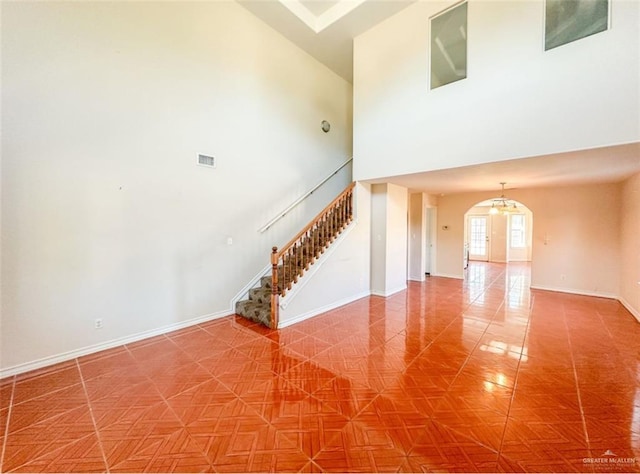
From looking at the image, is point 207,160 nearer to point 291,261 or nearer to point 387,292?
point 291,261

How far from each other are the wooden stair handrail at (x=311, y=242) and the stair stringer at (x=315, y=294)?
3.8 inches

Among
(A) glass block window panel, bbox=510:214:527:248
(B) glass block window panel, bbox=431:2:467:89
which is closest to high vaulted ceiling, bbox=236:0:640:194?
(B) glass block window panel, bbox=431:2:467:89

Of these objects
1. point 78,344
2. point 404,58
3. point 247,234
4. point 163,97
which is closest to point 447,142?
point 404,58

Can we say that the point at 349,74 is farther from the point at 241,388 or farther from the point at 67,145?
the point at 241,388

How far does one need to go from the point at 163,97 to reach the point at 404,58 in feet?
14.4

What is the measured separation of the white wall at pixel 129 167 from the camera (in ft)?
9.27

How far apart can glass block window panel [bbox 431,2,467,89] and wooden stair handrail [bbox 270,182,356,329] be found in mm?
2545

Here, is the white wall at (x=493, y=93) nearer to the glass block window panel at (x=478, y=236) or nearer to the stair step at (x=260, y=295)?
the stair step at (x=260, y=295)

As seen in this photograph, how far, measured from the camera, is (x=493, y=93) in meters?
3.89

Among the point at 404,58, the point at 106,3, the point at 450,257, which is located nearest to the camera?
the point at 106,3

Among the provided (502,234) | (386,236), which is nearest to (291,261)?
(386,236)

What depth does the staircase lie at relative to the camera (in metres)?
4.10

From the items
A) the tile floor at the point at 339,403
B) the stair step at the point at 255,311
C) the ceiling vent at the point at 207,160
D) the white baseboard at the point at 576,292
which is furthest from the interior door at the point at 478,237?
the ceiling vent at the point at 207,160

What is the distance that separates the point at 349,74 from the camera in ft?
23.8
